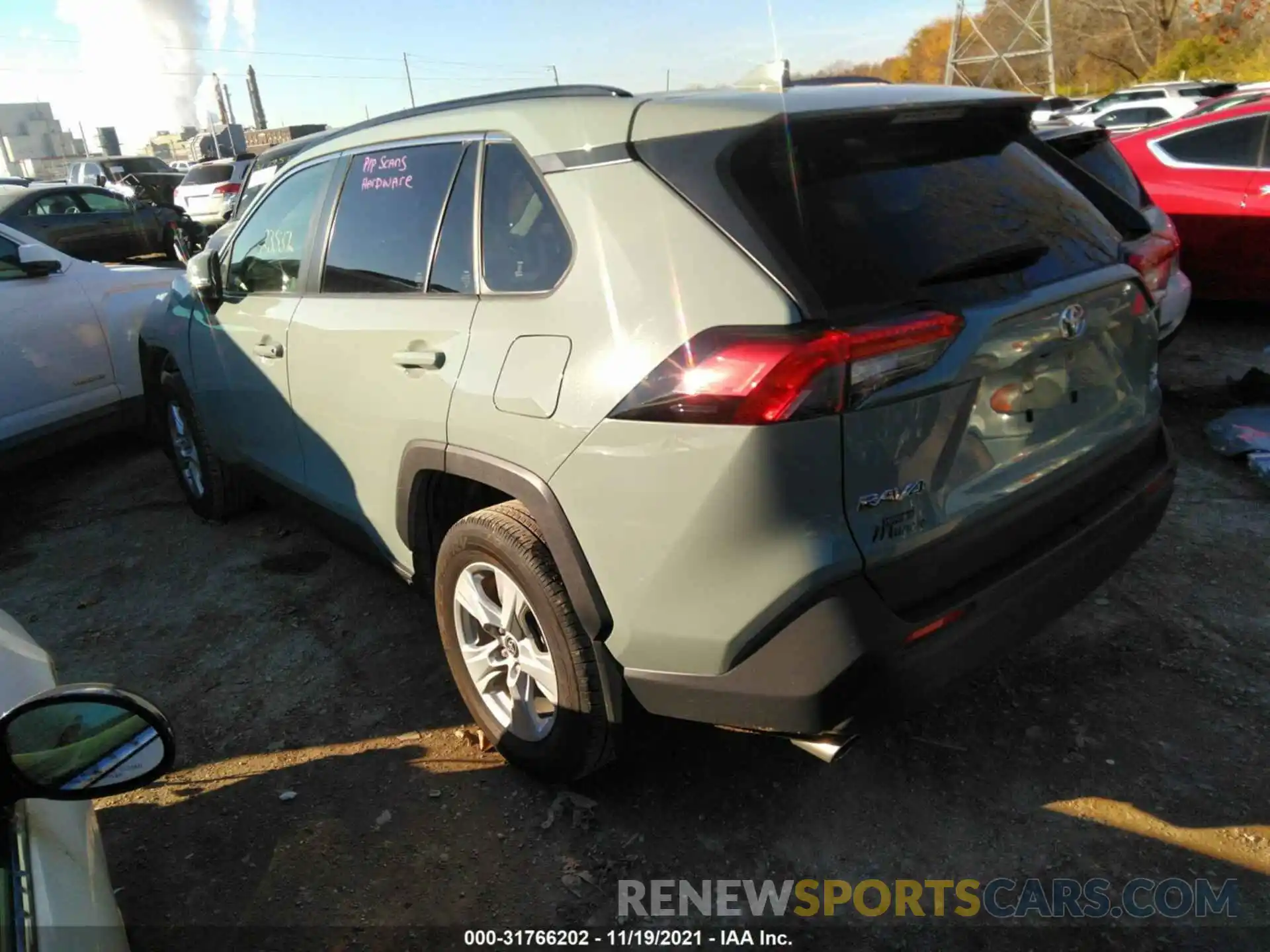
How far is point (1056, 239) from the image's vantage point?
2418mm

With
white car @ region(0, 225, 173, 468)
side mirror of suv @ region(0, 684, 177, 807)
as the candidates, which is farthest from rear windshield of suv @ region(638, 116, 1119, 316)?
white car @ region(0, 225, 173, 468)

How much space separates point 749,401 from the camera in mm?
1910

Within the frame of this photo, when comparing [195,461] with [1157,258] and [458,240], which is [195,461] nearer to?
[458,240]

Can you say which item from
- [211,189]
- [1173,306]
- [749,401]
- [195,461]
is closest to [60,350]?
[195,461]

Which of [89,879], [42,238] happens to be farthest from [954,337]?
[42,238]

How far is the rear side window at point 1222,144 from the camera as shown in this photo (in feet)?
21.9

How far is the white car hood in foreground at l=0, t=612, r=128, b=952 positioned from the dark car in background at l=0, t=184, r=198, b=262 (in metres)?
12.8

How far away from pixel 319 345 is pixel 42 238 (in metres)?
12.4

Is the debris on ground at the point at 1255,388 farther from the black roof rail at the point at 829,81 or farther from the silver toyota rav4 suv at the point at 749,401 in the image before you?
the black roof rail at the point at 829,81

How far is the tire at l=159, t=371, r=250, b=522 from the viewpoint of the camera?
453 cm

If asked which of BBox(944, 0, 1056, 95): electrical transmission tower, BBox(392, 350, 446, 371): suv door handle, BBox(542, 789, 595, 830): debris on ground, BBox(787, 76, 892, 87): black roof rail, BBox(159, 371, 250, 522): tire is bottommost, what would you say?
BBox(542, 789, 595, 830): debris on ground

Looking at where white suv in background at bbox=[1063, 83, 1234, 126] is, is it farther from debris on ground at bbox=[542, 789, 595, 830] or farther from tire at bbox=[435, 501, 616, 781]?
debris on ground at bbox=[542, 789, 595, 830]

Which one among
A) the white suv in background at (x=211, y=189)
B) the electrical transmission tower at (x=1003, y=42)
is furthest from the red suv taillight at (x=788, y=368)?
the electrical transmission tower at (x=1003, y=42)

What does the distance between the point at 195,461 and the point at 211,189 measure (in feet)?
49.3
